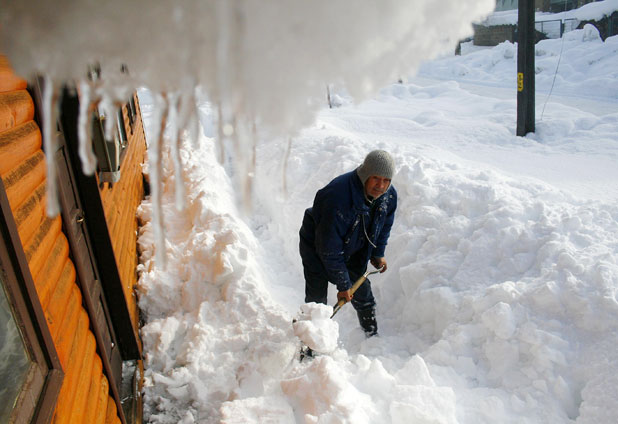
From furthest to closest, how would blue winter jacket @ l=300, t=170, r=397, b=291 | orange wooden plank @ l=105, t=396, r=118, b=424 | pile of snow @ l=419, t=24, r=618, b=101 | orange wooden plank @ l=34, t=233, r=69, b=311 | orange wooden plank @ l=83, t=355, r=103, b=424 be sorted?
pile of snow @ l=419, t=24, r=618, b=101 < blue winter jacket @ l=300, t=170, r=397, b=291 < orange wooden plank @ l=105, t=396, r=118, b=424 < orange wooden plank @ l=83, t=355, r=103, b=424 < orange wooden plank @ l=34, t=233, r=69, b=311

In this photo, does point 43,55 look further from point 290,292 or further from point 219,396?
point 290,292

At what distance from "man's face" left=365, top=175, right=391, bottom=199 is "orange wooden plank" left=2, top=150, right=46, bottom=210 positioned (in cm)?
203

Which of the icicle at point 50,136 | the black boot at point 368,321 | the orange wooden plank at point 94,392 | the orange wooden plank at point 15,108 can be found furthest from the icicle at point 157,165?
the black boot at point 368,321

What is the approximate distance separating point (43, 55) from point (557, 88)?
16.9m

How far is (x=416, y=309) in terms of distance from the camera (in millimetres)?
4105

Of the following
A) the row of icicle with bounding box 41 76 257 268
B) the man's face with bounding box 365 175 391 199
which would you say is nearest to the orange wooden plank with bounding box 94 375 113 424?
the row of icicle with bounding box 41 76 257 268

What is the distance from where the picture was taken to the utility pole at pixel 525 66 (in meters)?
8.21

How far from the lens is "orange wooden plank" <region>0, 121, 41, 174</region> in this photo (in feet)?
5.11

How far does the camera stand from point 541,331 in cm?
317

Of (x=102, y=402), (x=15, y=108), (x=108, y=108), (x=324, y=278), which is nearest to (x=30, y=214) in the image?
(x=15, y=108)

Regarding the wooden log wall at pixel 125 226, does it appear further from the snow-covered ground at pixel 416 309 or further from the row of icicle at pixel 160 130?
the row of icicle at pixel 160 130

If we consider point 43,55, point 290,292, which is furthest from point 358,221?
point 43,55

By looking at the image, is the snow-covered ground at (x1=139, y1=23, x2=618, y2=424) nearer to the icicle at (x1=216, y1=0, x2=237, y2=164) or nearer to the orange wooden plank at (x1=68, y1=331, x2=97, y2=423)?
the icicle at (x1=216, y1=0, x2=237, y2=164)

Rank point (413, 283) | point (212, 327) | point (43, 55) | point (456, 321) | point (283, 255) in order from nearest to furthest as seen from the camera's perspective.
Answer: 1. point (43, 55)
2. point (212, 327)
3. point (456, 321)
4. point (413, 283)
5. point (283, 255)
